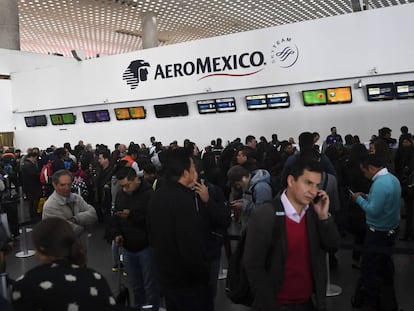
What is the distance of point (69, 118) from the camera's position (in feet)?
61.1

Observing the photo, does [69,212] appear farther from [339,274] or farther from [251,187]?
[339,274]

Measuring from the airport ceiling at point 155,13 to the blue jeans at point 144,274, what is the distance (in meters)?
19.3

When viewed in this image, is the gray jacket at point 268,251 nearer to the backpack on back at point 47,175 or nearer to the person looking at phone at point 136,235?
the person looking at phone at point 136,235

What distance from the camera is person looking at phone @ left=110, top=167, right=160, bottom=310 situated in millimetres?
3930

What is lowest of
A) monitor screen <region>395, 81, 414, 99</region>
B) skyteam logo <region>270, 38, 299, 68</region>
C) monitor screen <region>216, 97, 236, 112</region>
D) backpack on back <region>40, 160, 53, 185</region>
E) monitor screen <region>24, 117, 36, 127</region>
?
backpack on back <region>40, 160, 53, 185</region>

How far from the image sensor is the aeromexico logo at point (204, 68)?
527 inches

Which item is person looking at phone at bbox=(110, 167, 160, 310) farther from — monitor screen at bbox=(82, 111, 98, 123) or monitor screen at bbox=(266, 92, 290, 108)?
monitor screen at bbox=(82, 111, 98, 123)

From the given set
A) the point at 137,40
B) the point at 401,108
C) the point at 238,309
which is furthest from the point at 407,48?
the point at 137,40

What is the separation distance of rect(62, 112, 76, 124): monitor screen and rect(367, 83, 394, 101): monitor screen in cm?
1256

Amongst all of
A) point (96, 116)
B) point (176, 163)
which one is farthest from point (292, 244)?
point (96, 116)

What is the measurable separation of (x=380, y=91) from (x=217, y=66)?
5.34 m

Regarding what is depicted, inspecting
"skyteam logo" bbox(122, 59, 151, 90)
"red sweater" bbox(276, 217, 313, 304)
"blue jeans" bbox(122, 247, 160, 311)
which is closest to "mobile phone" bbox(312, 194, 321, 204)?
"red sweater" bbox(276, 217, 313, 304)

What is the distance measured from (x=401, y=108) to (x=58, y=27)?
77.3ft

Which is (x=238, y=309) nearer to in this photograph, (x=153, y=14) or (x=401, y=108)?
(x=401, y=108)
